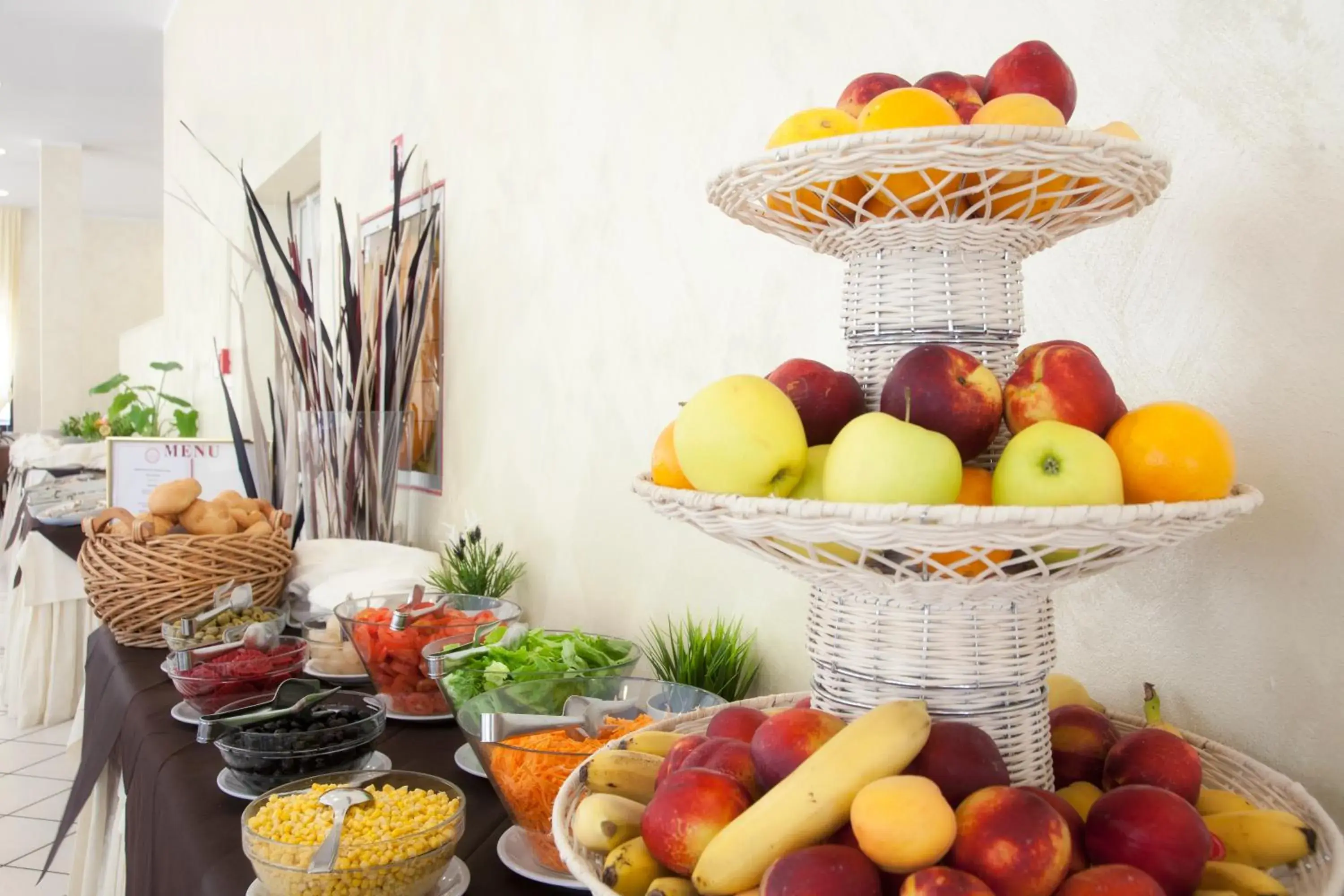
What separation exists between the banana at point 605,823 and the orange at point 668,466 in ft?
0.74

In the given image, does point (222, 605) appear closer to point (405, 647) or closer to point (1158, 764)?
point (405, 647)

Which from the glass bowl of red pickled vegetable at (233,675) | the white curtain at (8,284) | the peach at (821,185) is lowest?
the glass bowl of red pickled vegetable at (233,675)

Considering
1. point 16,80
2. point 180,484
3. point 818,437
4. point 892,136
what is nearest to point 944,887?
point 818,437

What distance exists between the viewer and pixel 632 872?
2.07 ft

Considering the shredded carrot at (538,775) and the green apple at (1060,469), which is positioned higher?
the green apple at (1060,469)

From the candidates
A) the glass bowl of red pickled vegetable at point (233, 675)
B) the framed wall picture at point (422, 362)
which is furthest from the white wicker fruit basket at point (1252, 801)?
the framed wall picture at point (422, 362)

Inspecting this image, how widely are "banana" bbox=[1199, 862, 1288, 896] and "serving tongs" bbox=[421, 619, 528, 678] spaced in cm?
95

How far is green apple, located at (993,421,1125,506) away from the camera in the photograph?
562mm

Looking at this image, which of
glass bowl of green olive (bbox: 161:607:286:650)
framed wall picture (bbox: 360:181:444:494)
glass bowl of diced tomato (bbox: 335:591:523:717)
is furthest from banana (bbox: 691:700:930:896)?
framed wall picture (bbox: 360:181:444:494)

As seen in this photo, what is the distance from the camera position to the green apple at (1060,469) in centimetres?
56

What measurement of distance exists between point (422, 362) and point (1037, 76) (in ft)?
7.19

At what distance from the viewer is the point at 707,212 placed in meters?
1.56

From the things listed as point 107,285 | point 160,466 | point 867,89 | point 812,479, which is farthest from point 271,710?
point 107,285

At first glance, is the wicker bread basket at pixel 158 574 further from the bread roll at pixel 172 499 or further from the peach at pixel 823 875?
the peach at pixel 823 875
